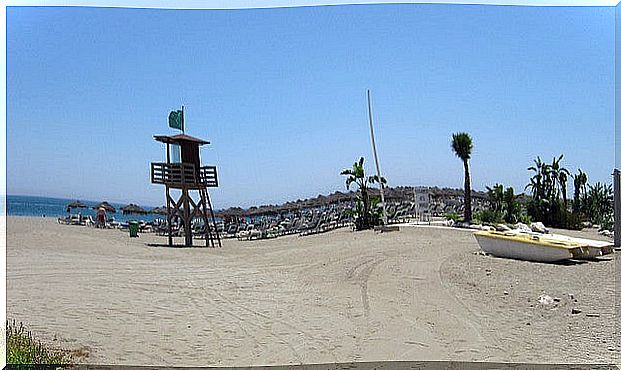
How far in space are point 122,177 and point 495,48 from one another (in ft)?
13.5

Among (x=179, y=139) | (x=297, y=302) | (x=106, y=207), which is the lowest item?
(x=297, y=302)

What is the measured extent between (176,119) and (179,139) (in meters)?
0.21

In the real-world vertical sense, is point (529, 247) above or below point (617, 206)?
below

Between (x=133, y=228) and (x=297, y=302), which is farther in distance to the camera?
(x=133, y=228)

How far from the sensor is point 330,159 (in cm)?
813

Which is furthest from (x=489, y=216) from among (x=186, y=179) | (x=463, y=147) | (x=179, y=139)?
(x=179, y=139)

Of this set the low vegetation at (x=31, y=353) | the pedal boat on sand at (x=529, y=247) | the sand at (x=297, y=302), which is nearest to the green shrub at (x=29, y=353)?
the low vegetation at (x=31, y=353)

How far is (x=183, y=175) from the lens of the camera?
25.3 feet

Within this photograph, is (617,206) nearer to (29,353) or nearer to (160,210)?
(160,210)

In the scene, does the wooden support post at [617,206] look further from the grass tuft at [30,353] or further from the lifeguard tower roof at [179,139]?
the grass tuft at [30,353]

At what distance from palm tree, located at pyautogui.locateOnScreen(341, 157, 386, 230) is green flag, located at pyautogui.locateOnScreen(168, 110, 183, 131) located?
82.3 inches

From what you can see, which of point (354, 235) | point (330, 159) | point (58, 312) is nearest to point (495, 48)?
point (330, 159)

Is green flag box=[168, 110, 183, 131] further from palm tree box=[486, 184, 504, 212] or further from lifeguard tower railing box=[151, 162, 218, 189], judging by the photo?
palm tree box=[486, 184, 504, 212]

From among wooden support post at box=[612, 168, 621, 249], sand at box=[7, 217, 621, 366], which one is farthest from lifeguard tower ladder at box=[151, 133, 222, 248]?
wooden support post at box=[612, 168, 621, 249]
